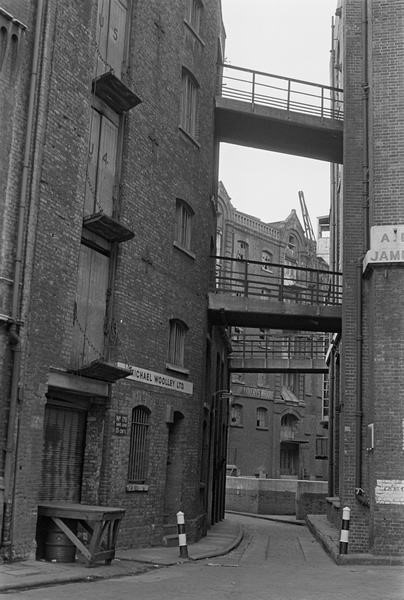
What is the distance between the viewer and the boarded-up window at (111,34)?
16.6m

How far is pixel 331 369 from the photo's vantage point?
1117 inches

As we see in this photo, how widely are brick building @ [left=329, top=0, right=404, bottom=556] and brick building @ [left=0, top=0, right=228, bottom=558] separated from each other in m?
4.09

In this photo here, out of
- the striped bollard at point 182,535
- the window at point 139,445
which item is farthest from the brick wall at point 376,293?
the window at point 139,445

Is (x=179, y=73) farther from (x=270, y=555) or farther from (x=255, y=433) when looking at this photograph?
(x=255, y=433)

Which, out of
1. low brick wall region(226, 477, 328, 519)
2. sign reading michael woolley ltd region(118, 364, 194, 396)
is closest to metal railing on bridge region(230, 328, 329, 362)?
low brick wall region(226, 477, 328, 519)

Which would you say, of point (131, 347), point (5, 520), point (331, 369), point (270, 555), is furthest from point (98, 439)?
point (331, 369)

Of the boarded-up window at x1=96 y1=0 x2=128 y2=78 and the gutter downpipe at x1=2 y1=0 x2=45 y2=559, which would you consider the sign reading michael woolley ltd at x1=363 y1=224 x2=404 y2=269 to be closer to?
the boarded-up window at x1=96 y1=0 x2=128 y2=78

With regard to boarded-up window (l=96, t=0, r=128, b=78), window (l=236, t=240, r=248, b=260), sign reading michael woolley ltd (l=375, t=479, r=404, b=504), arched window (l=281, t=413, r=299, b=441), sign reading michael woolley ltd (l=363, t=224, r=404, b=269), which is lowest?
sign reading michael woolley ltd (l=375, t=479, r=404, b=504)

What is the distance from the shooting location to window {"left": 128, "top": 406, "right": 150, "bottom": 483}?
17016 millimetres

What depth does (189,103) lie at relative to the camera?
853 inches

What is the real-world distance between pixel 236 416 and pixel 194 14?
33230mm

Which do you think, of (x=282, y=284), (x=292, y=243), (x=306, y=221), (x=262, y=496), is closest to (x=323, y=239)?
(x=306, y=221)

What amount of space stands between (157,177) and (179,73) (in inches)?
132

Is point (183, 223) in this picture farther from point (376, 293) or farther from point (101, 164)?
point (376, 293)
